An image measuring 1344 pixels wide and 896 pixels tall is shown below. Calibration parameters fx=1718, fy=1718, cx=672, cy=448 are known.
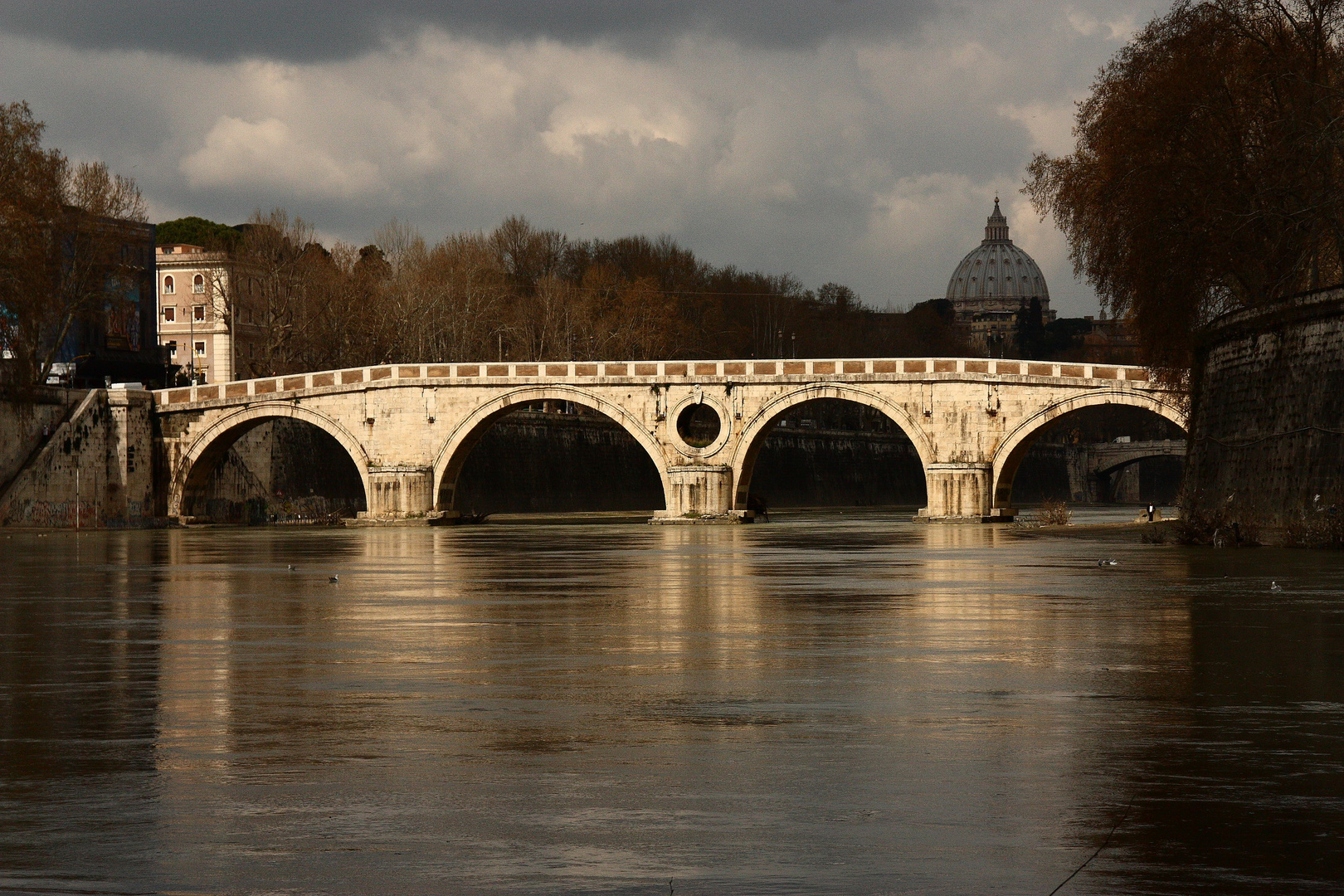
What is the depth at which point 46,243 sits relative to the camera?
54.9m

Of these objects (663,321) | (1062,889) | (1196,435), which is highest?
(663,321)

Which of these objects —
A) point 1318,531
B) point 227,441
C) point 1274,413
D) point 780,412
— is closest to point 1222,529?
point 1274,413

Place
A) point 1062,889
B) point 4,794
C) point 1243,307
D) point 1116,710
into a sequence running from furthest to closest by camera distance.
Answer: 1. point 1243,307
2. point 1116,710
3. point 4,794
4. point 1062,889

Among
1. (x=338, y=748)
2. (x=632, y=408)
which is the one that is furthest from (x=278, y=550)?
(x=338, y=748)

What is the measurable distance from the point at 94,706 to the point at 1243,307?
27901 mm

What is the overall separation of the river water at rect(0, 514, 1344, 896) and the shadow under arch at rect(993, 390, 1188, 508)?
3525 cm

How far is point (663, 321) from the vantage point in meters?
81.9

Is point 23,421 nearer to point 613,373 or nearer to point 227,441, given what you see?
point 227,441

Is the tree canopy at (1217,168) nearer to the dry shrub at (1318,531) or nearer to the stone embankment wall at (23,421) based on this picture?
the dry shrub at (1318,531)

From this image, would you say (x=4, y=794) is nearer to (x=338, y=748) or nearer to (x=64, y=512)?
(x=338, y=748)

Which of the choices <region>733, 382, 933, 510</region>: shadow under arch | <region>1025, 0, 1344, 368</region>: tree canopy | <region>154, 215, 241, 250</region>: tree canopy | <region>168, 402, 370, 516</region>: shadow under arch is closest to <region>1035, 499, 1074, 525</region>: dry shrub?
<region>733, 382, 933, 510</region>: shadow under arch

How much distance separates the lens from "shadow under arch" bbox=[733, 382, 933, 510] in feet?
190

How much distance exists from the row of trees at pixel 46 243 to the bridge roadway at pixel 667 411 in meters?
5.05

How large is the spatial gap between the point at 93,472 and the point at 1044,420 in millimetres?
32169
